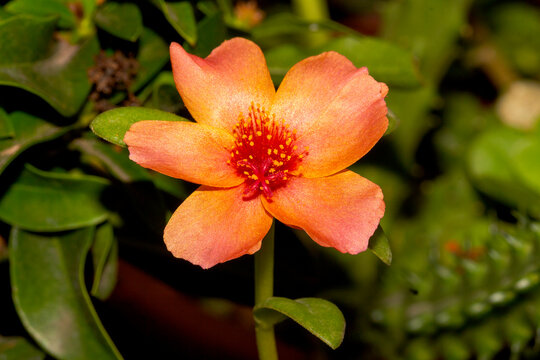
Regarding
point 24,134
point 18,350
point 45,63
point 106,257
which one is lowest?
point 18,350

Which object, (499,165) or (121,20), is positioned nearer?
(121,20)

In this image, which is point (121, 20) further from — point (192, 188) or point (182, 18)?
point (192, 188)

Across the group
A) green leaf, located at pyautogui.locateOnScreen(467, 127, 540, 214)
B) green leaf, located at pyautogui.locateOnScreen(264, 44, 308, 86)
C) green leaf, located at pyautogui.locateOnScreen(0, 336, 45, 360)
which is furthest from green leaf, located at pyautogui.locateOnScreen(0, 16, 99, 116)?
green leaf, located at pyautogui.locateOnScreen(467, 127, 540, 214)

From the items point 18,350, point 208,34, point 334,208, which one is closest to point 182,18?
point 208,34

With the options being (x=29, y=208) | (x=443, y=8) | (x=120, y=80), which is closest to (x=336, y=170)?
(x=120, y=80)

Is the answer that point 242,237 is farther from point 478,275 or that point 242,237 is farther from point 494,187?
point 494,187

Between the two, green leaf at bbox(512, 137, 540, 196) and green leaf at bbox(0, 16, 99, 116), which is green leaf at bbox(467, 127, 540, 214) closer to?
green leaf at bbox(512, 137, 540, 196)
